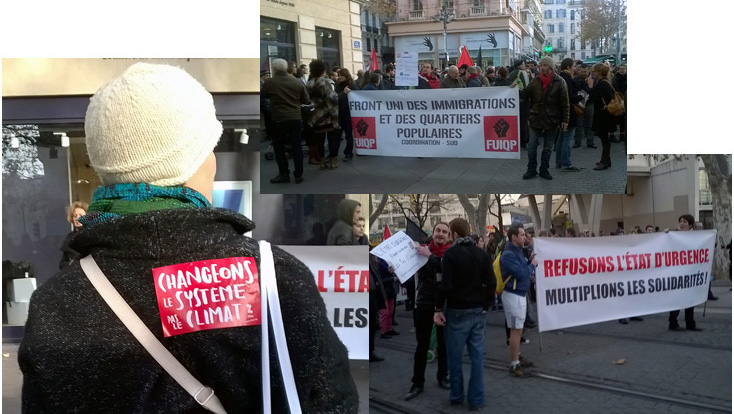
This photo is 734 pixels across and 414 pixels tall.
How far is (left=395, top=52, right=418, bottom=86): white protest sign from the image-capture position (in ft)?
12.3

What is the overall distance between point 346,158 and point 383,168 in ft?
0.71

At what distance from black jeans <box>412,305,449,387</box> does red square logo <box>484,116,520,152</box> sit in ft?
3.36

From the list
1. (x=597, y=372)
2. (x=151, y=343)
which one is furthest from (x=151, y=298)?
(x=597, y=372)

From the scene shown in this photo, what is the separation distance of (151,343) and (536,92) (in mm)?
3038

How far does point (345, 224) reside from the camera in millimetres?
4031

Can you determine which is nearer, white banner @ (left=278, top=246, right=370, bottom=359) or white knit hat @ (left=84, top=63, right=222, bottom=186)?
white knit hat @ (left=84, top=63, right=222, bottom=186)

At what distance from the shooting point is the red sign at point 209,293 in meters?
1.10

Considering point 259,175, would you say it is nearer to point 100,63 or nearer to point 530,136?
point 100,63

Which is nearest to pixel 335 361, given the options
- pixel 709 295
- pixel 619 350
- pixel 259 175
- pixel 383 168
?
pixel 383 168

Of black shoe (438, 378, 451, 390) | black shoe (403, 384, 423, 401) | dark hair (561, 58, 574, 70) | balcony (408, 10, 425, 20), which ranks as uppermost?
balcony (408, 10, 425, 20)

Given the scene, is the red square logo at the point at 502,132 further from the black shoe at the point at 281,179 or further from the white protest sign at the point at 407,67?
the black shoe at the point at 281,179

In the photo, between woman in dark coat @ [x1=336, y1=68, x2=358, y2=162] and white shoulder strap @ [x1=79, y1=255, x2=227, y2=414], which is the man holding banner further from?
white shoulder strap @ [x1=79, y1=255, x2=227, y2=414]

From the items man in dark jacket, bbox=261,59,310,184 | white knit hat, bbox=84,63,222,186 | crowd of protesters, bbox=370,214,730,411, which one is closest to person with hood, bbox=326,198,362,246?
crowd of protesters, bbox=370,214,730,411

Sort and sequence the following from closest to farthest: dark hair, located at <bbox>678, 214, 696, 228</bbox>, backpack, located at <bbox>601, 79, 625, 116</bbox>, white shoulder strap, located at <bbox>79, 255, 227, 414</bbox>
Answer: white shoulder strap, located at <bbox>79, 255, 227, 414</bbox> < backpack, located at <bbox>601, 79, 625, 116</bbox> < dark hair, located at <bbox>678, 214, 696, 228</bbox>
